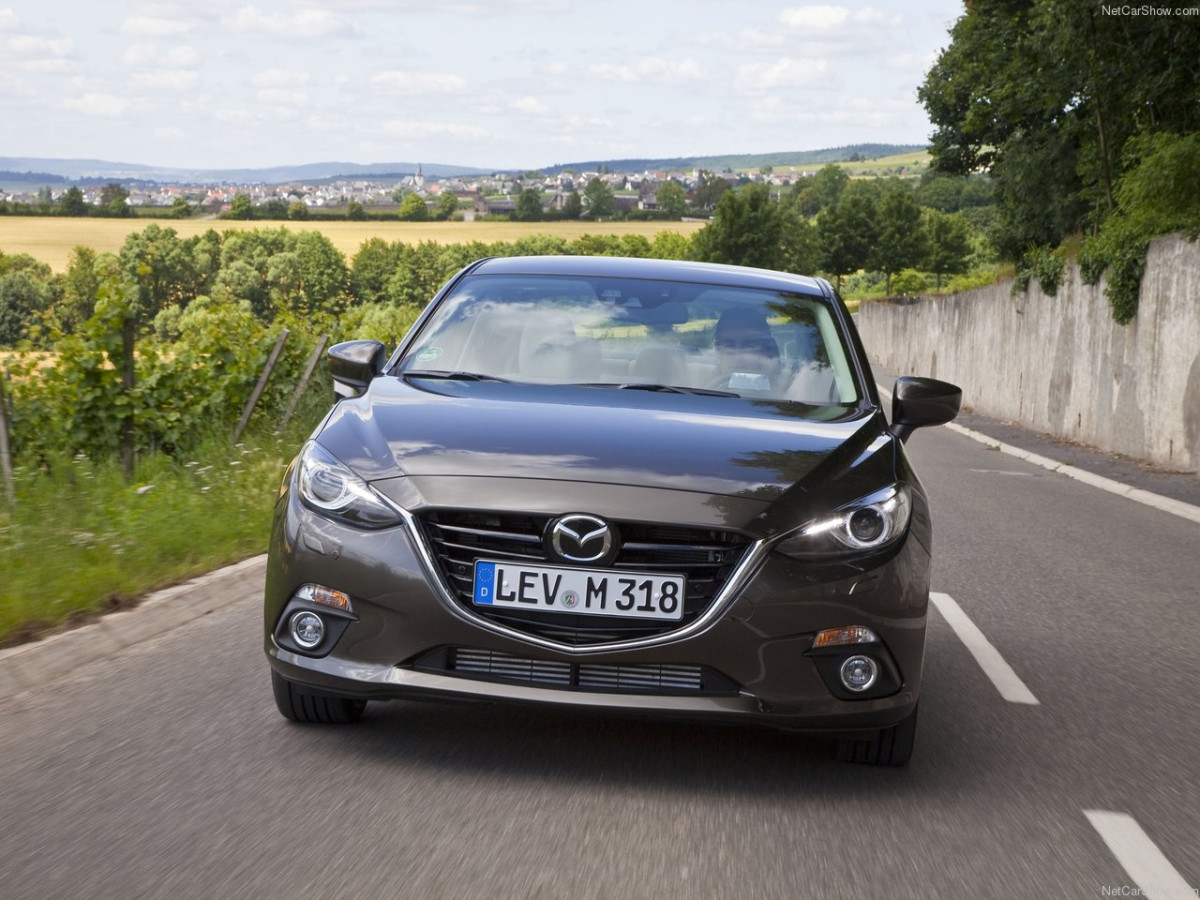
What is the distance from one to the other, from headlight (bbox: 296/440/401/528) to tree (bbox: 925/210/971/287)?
407 ft

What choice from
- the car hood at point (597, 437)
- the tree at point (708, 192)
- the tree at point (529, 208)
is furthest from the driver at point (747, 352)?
the tree at point (708, 192)

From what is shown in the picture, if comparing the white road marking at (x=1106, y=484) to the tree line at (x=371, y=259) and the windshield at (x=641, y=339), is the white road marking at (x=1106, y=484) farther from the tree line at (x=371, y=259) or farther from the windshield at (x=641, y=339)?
the tree line at (x=371, y=259)

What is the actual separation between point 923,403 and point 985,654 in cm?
161

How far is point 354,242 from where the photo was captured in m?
88.8

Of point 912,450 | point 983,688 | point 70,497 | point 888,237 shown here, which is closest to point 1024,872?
point 983,688

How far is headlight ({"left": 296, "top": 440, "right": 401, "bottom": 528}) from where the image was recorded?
4.14 meters

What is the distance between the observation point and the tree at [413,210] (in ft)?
367

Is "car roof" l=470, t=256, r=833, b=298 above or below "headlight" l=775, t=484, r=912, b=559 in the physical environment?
above

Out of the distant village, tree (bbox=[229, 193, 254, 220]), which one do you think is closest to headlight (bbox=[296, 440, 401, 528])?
the distant village

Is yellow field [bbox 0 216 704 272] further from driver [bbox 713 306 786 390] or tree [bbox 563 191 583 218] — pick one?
driver [bbox 713 306 786 390]

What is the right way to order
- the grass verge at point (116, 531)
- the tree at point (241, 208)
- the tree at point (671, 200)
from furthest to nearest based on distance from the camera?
1. the tree at point (671, 200)
2. the tree at point (241, 208)
3. the grass verge at point (116, 531)

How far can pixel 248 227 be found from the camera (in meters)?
84.8

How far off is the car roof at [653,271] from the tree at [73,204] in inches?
3183

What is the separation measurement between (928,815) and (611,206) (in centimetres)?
13618
